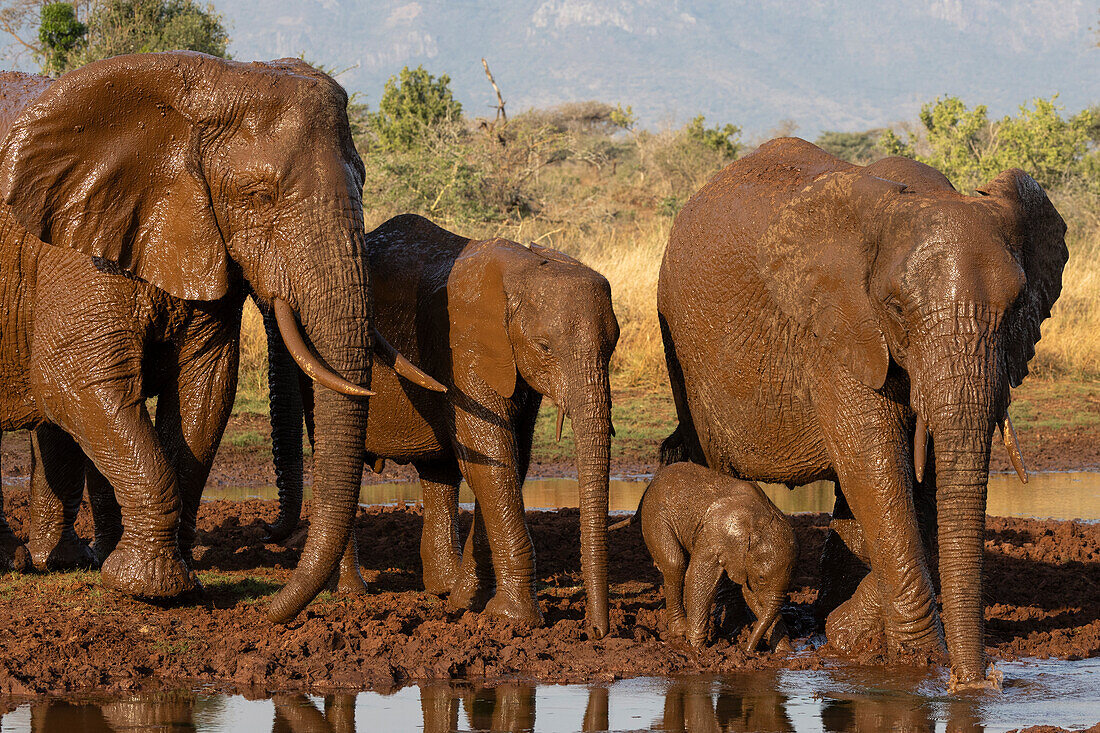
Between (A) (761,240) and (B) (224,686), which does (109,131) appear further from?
(A) (761,240)

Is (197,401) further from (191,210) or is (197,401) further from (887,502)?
(887,502)

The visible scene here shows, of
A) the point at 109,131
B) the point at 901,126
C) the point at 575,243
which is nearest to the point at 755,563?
the point at 109,131

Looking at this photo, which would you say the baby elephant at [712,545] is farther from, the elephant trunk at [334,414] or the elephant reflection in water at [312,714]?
the elephant reflection in water at [312,714]

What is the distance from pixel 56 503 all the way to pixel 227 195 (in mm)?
2743

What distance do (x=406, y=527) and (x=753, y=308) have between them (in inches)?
142

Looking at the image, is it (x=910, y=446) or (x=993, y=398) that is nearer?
(x=993, y=398)

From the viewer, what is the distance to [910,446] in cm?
675

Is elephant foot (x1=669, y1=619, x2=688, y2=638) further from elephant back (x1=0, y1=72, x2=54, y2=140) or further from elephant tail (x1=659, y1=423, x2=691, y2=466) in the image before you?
elephant back (x1=0, y1=72, x2=54, y2=140)

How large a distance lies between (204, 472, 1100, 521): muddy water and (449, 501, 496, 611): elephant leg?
3.73 metres

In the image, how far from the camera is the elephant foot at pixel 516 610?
23.2 feet

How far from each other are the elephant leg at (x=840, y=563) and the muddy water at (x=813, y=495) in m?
3.76

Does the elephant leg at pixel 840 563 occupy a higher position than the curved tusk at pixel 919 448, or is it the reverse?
the curved tusk at pixel 919 448

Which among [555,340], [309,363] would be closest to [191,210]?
[309,363]

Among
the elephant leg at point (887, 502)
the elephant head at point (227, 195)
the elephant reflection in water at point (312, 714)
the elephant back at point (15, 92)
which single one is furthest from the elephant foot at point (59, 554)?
the elephant leg at point (887, 502)
